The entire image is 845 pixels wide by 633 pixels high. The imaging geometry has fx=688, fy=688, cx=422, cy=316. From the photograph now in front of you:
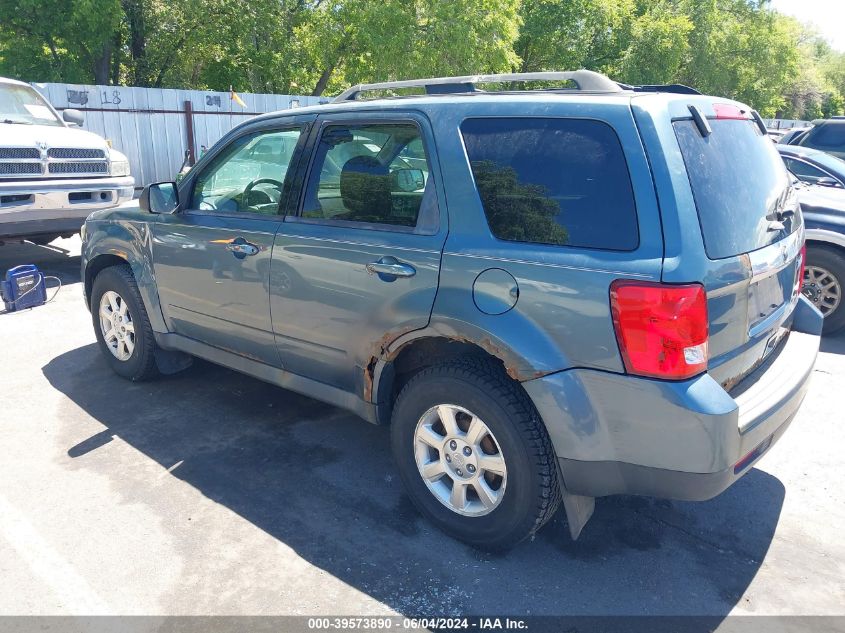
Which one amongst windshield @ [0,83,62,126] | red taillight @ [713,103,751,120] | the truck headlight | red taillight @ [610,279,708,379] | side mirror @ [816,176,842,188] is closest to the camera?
red taillight @ [610,279,708,379]

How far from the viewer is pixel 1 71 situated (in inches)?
850

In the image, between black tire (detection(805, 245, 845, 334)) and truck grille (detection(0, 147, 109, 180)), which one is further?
truck grille (detection(0, 147, 109, 180))

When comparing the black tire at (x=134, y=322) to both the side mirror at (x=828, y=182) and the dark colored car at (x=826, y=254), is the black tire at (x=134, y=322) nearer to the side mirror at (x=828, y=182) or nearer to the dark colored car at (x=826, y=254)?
the dark colored car at (x=826, y=254)

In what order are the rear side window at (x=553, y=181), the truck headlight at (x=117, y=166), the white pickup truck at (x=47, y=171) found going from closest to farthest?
the rear side window at (x=553, y=181), the white pickup truck at (x=47, y=171), the truck headlight at (x=117, y=166)

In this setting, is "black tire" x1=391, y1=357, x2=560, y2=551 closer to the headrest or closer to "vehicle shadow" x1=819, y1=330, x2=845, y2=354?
the headrest

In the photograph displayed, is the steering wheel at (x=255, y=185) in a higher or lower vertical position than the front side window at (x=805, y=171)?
higher

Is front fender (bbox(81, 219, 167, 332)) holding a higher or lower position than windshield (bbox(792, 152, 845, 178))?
lower

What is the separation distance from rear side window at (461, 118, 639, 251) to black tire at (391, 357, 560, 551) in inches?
23.9

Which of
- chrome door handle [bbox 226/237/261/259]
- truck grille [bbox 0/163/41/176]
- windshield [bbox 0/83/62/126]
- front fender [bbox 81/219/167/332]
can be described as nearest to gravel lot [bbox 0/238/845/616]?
front fender [bbox 81/219/167/332]

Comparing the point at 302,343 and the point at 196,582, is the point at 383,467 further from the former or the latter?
the point at 196,582

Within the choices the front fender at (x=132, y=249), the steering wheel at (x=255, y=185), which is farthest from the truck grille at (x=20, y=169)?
the steering wheel at (x=255, y=185)

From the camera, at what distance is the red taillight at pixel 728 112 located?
9.56ft

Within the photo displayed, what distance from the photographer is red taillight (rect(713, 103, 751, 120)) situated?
9.56 feet

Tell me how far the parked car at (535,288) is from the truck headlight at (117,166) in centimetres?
585
